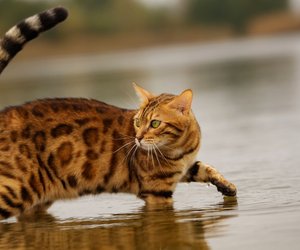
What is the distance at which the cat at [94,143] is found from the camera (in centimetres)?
916

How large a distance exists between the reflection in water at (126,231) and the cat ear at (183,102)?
0.93 m

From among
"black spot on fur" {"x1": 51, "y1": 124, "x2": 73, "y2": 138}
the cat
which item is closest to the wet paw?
the cat

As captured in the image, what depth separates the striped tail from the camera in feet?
30.9

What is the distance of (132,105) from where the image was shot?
63.6ft

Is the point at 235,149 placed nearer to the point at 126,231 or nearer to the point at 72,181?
the point at 72,181

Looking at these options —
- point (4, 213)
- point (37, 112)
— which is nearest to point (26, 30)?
point (37, 112)

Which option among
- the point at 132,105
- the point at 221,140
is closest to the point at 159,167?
the point at 221,140

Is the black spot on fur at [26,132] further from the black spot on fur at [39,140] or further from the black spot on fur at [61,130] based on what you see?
the black spot on fur at [61,130]

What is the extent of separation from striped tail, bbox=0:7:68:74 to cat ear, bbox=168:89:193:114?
1308 mm

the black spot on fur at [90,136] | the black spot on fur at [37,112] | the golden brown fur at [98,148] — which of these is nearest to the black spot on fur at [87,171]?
the golden brown fur at [98,148]

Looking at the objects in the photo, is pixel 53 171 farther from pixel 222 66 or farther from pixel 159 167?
pixel 222 66

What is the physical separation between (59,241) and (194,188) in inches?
99.3

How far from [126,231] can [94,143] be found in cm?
138

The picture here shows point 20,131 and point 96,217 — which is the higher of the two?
point 20,131
